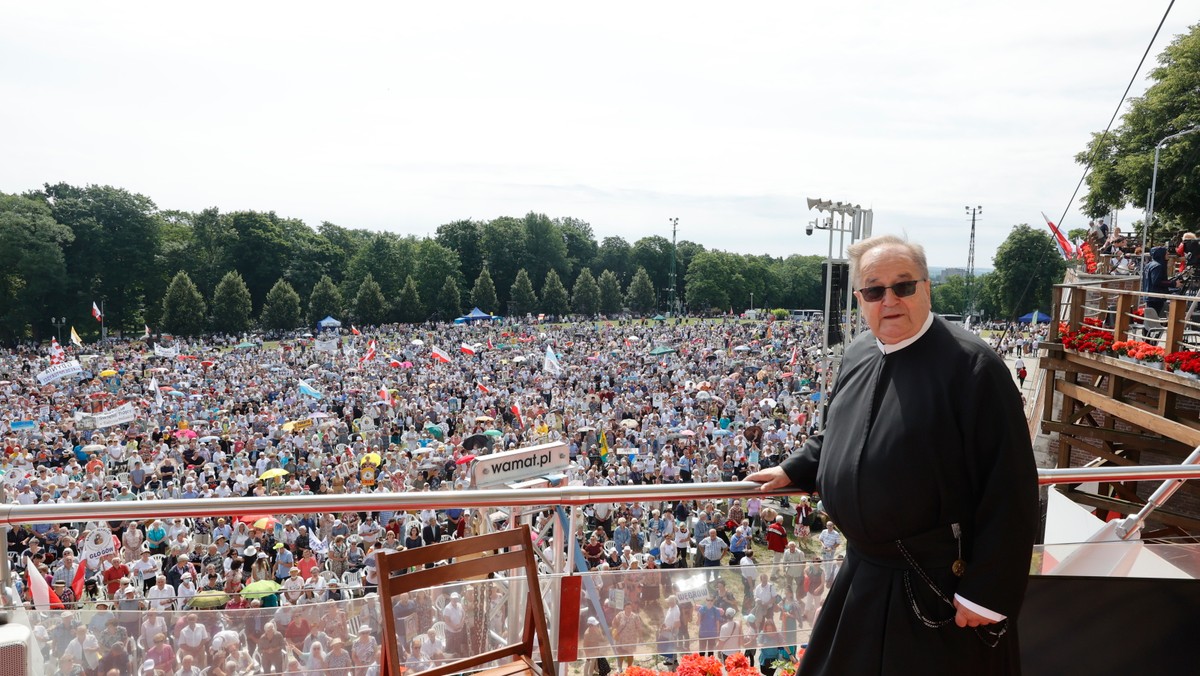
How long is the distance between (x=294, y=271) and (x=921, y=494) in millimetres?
79198

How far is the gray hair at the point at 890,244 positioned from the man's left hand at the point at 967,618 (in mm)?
750

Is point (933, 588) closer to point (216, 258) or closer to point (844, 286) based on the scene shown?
point (844, 286)

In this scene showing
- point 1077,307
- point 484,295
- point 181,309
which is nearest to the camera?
point 1077,307

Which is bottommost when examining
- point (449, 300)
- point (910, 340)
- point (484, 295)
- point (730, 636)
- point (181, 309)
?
point (181, 309)

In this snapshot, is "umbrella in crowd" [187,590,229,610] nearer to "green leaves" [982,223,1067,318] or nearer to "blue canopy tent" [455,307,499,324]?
"blue canopy tent" [455,307,499,324]

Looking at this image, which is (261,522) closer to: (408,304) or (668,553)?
(668,553)

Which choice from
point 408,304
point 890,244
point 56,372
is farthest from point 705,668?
point 408,304

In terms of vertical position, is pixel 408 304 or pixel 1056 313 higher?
pixel 1056 313

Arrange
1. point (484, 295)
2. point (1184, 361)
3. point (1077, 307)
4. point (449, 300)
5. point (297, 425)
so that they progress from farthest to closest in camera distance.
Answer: point (484, 295), point (449, 300), point (297, 425), point (1077, 307), point (1184, 361)

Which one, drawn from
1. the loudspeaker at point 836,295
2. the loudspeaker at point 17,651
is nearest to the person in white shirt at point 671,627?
the loudspeaker at point 17,651

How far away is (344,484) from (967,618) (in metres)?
14.9

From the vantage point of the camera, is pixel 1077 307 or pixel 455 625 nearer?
pixel 455 625

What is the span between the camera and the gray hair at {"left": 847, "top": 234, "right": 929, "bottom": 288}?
1979 mm

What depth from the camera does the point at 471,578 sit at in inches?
97.8
